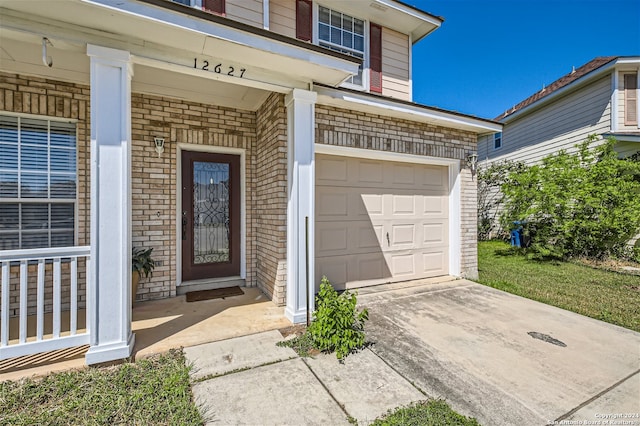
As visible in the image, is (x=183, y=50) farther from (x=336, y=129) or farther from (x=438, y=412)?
(x=438, y=412)

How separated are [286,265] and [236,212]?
5.05 ft

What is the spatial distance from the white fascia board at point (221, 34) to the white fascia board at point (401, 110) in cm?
59

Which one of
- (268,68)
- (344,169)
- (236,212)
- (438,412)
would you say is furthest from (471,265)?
(268,68)

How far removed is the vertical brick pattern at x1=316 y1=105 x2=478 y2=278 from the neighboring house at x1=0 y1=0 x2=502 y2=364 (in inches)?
1.1

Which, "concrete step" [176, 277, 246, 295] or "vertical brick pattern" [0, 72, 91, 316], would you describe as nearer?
"vertical brick pattern" [0, 72, 91, 316]

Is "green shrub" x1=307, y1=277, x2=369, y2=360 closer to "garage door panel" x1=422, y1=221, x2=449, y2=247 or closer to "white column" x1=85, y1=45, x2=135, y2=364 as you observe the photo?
"white column" x1=85, y1=45, x2=135, y2=364

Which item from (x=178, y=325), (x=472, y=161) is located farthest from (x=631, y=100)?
(x=178, y=325)

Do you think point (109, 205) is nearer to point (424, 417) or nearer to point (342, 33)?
point (424, 417)

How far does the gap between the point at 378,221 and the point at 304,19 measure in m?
3.95

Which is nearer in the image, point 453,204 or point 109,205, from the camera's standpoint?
point 109,205

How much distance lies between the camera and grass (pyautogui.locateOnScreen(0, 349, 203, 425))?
6.04ft

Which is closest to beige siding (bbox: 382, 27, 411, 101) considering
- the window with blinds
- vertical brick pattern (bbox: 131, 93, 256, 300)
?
vertical brick pattern (bbox: 131, 93, 256, 300)

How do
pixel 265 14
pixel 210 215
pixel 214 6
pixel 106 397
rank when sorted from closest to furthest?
pixel 106 397
pixel 214 6
pixel 210 215
pixel 265 14

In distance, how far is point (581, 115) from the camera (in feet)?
28.7
